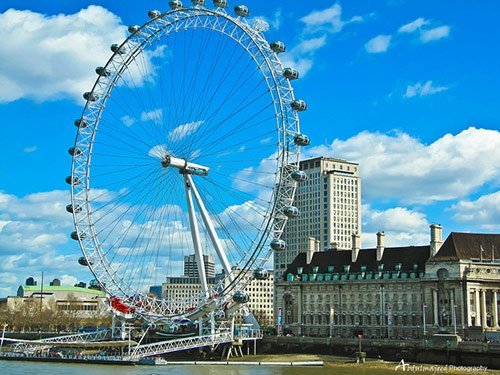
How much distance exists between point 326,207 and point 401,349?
100584mm

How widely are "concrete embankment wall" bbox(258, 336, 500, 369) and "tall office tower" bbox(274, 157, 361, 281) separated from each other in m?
86.9

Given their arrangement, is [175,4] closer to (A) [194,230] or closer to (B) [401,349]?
(A) [194,230]

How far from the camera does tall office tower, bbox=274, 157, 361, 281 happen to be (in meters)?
176

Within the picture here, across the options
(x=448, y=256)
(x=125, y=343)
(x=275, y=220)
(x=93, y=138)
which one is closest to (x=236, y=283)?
(x=275, y=220)

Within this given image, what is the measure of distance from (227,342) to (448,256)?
2937 centimetres

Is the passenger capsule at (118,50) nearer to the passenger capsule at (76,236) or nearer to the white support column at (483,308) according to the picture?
the passenger capsule at (76,236)

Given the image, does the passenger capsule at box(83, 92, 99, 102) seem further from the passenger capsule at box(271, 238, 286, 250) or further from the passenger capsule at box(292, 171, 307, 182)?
the passenger capsule at box(271, 238, 286, 250)

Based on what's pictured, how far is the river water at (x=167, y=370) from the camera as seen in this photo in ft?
208

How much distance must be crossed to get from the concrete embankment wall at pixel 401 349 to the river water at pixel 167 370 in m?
8.44

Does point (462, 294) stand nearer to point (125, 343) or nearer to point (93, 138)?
point (125, 343)

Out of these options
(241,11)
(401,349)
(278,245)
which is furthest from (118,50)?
(401,349)

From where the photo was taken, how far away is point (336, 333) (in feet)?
330

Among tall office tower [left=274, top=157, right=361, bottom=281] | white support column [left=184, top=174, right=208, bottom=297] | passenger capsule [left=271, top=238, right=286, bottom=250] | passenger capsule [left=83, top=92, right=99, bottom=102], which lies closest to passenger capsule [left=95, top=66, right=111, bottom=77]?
passenger capsule [left=83, top=92, right=99, bottom=102]

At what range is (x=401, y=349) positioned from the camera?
76.8 meters
